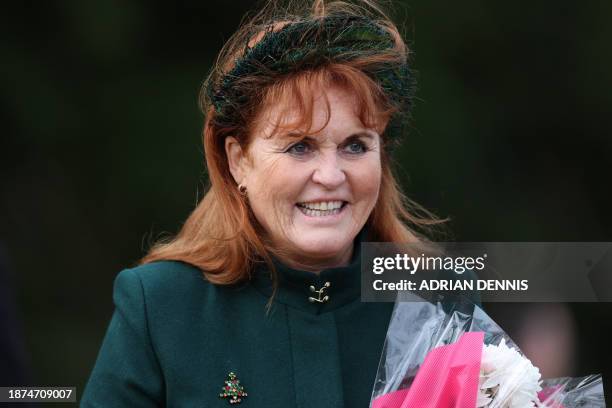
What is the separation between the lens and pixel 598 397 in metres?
2.37

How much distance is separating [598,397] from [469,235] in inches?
125

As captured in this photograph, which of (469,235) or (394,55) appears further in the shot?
(469,235)

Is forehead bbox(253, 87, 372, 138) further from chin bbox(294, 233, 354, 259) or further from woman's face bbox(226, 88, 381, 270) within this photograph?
chin bbox(294, 233, 354, 259)

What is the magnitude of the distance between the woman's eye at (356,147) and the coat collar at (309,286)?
0.28m

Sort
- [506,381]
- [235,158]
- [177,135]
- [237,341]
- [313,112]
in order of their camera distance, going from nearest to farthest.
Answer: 1. [506,381]
2. [313,112]
3. [237,341]
4. [235,158]
5. [177,135]

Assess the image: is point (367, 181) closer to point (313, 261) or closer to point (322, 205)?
point (322, 205)

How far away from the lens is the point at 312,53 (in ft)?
8.90

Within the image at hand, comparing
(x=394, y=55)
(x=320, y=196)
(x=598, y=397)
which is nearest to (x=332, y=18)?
(x=394, y=55)

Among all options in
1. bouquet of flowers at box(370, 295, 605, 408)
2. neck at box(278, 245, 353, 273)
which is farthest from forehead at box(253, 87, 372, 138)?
bouquet of flowers at box(370, 295, 605, 408)

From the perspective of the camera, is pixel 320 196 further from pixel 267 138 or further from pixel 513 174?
pixel 513 174

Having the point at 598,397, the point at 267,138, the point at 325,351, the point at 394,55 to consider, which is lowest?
the point at 598,397

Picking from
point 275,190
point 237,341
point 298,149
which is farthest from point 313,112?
point 237,341

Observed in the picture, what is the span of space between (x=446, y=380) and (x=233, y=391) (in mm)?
570

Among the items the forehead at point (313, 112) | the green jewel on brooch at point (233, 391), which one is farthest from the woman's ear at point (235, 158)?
the green jewel on brooch at point (233, 391)
